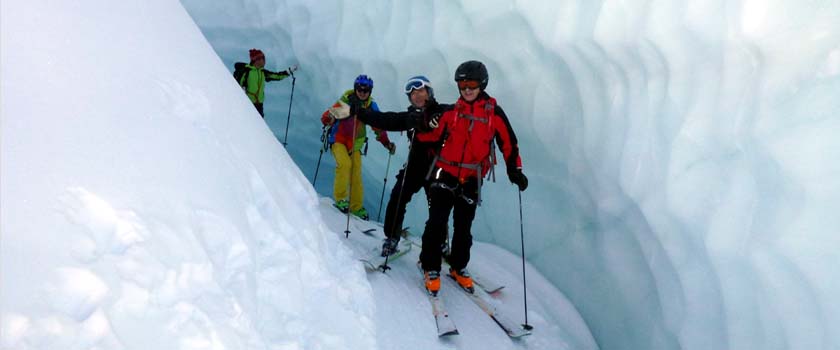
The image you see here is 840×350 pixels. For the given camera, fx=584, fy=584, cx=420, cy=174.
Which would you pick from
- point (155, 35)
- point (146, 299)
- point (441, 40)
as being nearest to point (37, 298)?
point (146, 299)

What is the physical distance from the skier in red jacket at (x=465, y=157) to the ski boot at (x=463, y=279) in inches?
12.1

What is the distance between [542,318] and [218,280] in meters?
2.69

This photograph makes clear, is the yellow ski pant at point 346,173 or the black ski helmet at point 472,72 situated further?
the yellow ski pant at point 346,173

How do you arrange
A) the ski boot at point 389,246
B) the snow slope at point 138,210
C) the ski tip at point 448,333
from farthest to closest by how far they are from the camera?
the ski boot at point 389,246 → the ski tip at point 448,333 → the snow slope at point 138,210

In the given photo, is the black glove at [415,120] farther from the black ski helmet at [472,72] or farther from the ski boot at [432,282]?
the ski boot at [432,282]

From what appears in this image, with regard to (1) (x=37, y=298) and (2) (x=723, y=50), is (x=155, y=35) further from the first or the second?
(2) (x=723, y=50)

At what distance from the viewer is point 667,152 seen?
11.4 feet

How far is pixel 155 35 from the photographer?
9.91ft

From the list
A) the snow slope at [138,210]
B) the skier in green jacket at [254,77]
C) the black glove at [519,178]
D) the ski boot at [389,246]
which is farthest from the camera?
the skier in green jacket at [254,77]

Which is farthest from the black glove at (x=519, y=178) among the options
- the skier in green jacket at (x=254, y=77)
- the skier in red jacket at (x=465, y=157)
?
the skier in green jacket at (x=254, y=77)

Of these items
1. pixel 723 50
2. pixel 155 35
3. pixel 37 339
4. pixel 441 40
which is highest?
pixel 441 40

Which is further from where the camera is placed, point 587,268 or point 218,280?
point 587,268

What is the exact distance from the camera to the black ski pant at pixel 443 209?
149 inches

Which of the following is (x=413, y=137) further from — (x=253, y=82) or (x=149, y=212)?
(x=253, y=82)
